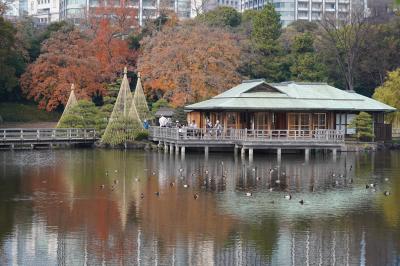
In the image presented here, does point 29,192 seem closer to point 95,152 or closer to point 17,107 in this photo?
point 95,152

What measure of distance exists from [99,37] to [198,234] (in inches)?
2075

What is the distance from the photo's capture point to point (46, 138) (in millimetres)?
53625

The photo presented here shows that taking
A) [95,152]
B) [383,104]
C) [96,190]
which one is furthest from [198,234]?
[383,104]

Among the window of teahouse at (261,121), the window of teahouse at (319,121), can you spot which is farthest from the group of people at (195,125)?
the window of teahouse at (319,121)

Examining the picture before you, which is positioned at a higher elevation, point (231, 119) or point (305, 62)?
point (305, 62)

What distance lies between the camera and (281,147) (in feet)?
151

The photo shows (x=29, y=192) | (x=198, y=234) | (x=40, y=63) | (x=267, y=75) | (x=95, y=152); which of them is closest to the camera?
(x=198, y=234)

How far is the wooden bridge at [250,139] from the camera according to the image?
46.2 m

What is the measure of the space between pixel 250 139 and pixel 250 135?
61.2 inches

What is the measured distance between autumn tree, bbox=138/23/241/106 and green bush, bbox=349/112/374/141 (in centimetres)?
1245

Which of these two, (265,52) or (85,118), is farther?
(265,52)

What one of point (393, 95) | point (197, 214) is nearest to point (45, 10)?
point (393, 95)

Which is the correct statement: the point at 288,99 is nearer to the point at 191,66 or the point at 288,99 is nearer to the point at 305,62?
the point at 191,66

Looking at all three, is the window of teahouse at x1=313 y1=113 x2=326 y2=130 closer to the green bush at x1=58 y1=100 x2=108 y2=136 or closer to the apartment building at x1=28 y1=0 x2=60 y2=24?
the green bush at x1=58 y1=100 x2=108 y2=136
